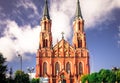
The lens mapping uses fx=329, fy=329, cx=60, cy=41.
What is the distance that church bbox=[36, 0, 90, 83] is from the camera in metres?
114

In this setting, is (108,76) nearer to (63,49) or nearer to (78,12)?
(63,49)

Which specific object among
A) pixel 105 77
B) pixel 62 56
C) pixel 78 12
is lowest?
pixel 105 77

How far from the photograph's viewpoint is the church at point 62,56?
114 meters

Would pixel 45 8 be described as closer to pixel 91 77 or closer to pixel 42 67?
pixel 42 67

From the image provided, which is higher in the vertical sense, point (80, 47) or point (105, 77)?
point (80, 47)

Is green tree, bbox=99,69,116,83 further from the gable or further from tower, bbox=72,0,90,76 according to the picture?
the gable

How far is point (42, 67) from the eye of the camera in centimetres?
11494

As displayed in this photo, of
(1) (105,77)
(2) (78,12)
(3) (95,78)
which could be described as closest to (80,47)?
(2) (78,12)

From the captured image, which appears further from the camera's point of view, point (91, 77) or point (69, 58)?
point (69, 58)

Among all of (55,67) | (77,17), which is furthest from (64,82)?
(77,17)

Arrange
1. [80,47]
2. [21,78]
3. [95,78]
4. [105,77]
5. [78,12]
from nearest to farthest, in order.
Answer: [21,78]
[105,77]
[95,78]
[80,47]
[78,12]

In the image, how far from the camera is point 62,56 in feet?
384

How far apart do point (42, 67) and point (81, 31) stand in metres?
19.1

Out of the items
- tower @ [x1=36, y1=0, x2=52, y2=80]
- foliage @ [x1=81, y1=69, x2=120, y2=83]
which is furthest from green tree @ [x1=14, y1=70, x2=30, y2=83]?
foliage @ [x1=81, y1=69, x2=120, y2=83]
